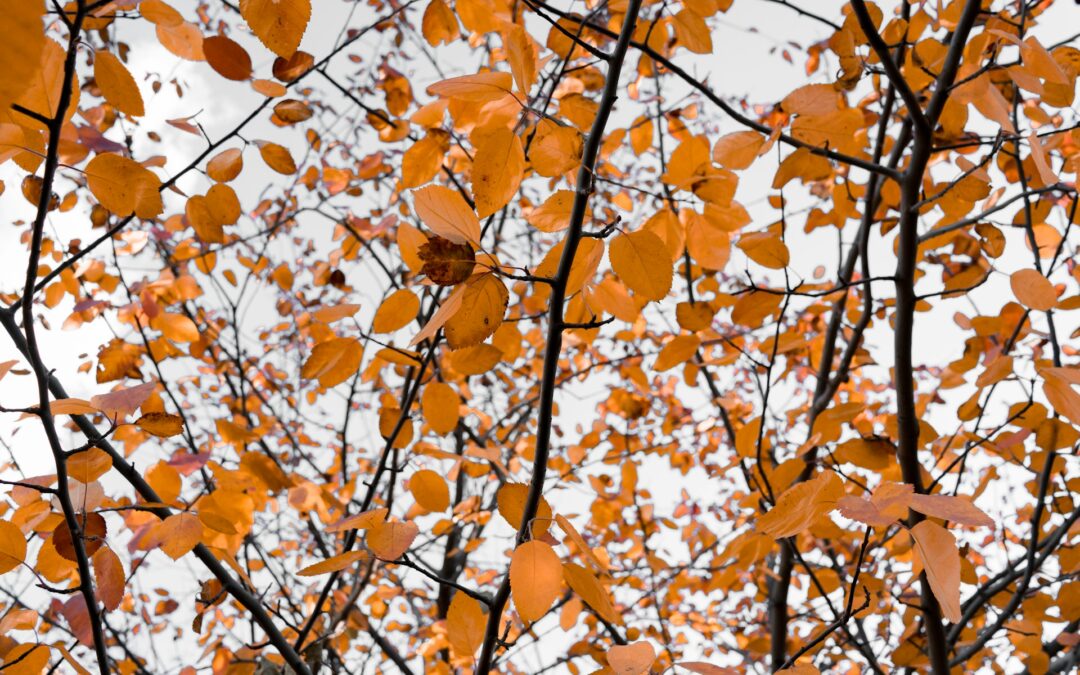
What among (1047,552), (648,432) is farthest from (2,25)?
(648,432)

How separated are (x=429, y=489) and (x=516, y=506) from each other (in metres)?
0.33

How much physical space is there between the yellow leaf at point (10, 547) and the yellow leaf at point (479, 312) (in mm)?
596

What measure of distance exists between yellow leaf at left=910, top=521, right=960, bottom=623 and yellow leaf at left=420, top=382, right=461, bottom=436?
684 millimetres

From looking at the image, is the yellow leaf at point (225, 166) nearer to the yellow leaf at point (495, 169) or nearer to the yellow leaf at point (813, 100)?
the yellow leaf at point (495, 169)

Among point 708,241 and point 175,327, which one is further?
point 175,327

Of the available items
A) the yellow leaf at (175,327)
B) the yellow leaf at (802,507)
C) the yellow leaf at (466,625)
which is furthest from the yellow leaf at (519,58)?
the yellow leaf at (175,327)

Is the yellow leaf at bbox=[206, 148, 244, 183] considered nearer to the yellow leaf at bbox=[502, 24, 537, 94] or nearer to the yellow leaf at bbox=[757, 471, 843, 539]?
the yellow leaf at bbox=[502, 24, 537, 94]

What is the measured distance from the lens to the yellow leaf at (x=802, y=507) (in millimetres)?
713

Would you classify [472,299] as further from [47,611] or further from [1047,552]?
[47,611]

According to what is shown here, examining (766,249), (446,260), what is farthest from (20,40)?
(766,249)

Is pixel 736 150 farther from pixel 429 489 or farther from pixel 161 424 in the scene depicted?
pixel 161 424

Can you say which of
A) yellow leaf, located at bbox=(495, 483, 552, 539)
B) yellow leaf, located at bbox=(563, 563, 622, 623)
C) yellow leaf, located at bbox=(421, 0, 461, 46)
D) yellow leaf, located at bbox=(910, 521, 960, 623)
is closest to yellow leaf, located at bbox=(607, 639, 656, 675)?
yellow leaf, located at bbox=(563, 563, 622, 623)

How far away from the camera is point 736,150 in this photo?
1143mm

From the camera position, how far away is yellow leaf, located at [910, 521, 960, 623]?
651 mm
